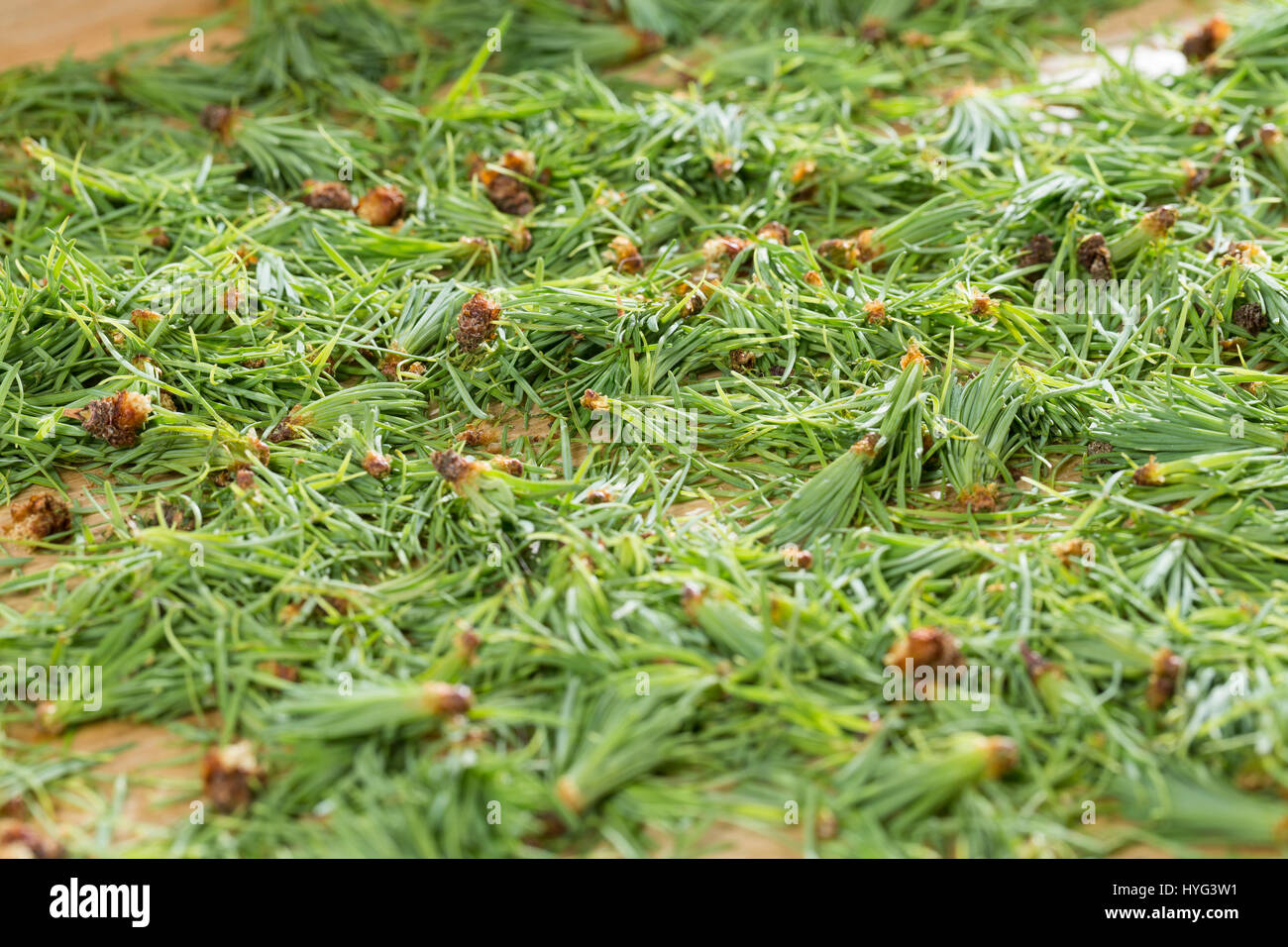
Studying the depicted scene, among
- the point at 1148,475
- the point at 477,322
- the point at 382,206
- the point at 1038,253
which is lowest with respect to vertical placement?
the point at 1148,475

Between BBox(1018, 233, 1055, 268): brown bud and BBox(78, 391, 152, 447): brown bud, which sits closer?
BBox(78, 391, 152, 447): brown bud

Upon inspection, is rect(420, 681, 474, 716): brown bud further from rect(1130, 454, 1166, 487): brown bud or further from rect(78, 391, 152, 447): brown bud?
rect(1130, 454, 1166, 487): brown bud

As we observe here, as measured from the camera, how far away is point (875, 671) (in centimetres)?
115

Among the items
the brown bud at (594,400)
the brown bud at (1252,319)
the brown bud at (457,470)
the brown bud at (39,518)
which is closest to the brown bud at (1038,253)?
the brown bud at (1252,319)

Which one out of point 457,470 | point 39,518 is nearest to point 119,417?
point 39,518

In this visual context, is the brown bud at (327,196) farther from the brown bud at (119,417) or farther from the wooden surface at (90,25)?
the wooden surface at (90,25)

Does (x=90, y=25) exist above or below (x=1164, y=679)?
above

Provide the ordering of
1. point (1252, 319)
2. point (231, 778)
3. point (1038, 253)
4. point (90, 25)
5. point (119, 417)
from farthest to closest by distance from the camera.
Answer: point (90, 25), point (1038, 253), point (1252, 319), point (119, 417), point (231, 778)

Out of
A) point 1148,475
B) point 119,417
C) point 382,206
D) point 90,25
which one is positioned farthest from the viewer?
point 90,25

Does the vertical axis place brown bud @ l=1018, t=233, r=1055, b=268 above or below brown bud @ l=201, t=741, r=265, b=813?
above

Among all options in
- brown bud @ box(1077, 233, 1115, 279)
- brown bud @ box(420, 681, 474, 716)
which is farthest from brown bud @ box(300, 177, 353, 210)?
brown bud @ box(1077, 233, 1115, 279)

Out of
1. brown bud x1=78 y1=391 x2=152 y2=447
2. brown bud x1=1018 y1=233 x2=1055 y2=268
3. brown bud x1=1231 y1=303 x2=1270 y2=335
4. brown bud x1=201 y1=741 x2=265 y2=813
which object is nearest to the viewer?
brown bud x1=201 y1=741 x2=265 y2=813

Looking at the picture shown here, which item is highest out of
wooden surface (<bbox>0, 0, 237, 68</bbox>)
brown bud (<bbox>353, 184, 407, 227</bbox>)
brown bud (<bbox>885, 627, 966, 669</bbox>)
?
wooden surface (<bbox>0, 0, 237, 68</bbox>)

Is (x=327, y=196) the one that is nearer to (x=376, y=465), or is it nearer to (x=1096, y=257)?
(x=376, y=465)
